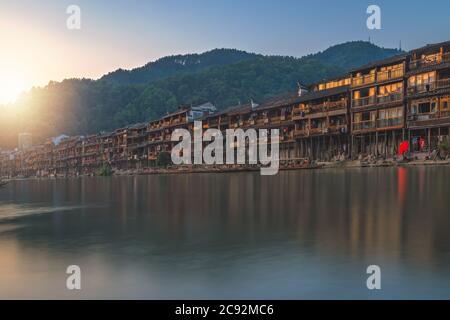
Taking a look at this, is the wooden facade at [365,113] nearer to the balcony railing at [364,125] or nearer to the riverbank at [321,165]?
the balcony railing at [364,125]

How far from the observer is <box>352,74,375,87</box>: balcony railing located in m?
50.8

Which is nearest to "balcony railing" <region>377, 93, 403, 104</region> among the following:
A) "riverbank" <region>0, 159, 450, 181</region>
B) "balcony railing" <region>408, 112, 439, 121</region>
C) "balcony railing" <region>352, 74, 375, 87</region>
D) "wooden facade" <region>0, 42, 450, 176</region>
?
"wooden facade" <region>0, 42, 450, 176</region>

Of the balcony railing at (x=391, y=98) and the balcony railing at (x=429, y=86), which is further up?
the balcony railing at (x=429, y=86)

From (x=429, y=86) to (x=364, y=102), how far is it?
882 cm

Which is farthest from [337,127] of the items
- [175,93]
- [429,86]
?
[175,93]

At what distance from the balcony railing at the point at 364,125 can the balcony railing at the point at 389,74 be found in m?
5.63

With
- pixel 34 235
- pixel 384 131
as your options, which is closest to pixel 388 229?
pixel 34 235

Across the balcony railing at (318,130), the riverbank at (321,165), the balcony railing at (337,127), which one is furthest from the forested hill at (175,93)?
the balcony railing at (337,127)

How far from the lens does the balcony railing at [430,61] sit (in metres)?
44.4

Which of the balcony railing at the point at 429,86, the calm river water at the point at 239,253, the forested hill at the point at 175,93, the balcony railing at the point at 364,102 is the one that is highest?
the forested hill at the point at 175,93

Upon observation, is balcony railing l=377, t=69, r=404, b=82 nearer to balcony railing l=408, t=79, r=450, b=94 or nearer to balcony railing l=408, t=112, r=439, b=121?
balcony railing l=408, t=79, r=450, b=94

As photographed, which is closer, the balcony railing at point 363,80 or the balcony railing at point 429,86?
the balcony railing at point 429,86

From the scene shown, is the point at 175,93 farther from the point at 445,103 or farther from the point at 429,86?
the point at 445,103

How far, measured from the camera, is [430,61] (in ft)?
149
